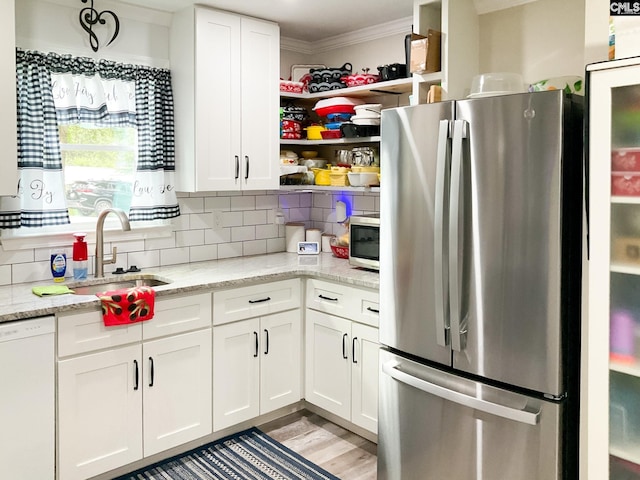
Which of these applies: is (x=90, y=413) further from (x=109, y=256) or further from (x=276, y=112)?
(x=276, y=112)

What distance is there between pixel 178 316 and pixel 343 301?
919 millimetres

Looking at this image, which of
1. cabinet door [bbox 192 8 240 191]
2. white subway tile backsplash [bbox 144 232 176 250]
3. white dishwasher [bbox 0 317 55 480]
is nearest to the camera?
white dishwasher [bbox 0 317 55 480]

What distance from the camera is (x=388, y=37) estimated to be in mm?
3752

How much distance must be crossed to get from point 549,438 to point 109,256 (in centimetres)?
248

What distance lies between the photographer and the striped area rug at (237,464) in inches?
115

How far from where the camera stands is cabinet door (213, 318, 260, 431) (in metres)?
3.17

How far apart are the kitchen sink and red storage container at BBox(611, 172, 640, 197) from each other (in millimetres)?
2253

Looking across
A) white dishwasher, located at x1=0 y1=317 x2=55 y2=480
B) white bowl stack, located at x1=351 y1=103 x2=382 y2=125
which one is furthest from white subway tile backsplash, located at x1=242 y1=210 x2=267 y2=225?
white dishwasher, located at x1=0 y1=317 x2=55 y2=480

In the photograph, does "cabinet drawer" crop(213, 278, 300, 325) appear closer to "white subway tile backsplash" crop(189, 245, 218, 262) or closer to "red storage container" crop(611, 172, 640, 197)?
"white subway tile backsplash" crop(189, 245, 218, 262)

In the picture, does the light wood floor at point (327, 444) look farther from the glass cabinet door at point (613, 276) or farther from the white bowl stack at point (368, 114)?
the white bowl stack at point (368, 114)

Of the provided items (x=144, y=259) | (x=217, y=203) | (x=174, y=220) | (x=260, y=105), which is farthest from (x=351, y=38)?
(x=144, y=259)

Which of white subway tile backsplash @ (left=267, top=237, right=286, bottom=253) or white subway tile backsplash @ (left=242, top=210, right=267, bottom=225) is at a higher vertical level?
white subway tile backsplash @ (left=242, top=210, right=267, bottom=225)

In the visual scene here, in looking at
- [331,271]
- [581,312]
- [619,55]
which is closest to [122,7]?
[331,271]

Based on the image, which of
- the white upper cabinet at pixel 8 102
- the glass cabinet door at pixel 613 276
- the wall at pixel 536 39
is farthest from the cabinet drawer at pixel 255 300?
the glass cabinet door at pixel 613 276
